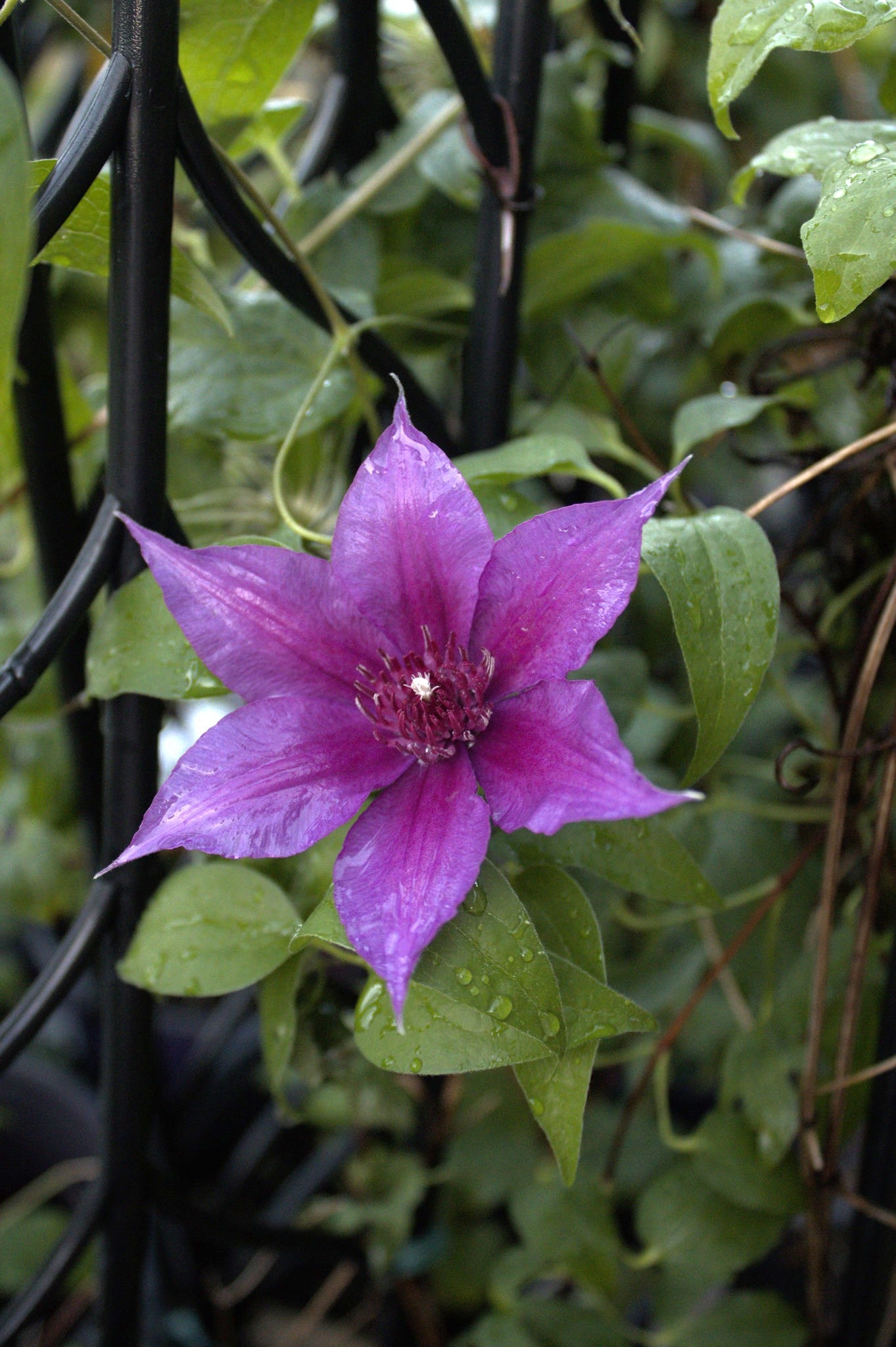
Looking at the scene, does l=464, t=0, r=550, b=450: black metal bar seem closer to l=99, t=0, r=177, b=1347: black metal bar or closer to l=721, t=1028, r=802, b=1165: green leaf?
l=99, t=0, r=177, b=1347: black metal bar

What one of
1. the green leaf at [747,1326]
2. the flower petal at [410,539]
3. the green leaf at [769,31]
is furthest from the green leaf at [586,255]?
the green leaf at [747,1326]

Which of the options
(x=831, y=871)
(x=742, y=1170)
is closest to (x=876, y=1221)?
(x=742, y=1170)

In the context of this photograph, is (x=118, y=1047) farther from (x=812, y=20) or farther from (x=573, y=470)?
(x=812, y=20)

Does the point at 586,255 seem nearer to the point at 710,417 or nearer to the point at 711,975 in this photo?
the point at 710,417

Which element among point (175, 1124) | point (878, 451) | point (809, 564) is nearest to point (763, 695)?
point (809, 564)

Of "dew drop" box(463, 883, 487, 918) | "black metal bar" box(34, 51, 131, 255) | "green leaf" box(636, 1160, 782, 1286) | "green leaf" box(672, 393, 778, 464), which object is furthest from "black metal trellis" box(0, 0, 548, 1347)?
"green leaf" box(636, 1160, 782, 1286)

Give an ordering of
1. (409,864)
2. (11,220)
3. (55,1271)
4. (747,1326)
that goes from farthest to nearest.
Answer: (747,1326)
(55,1271)
(409,864)
(11,220)
